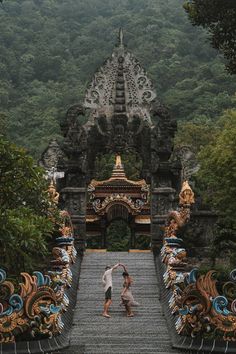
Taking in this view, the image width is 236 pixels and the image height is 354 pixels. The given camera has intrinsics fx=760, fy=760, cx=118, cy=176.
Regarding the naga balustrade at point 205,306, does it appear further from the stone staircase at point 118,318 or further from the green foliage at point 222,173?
the green foliage at point 222,173

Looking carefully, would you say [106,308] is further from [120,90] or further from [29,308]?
[120,90]

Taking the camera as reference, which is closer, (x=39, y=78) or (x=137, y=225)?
(x=137, y=225)

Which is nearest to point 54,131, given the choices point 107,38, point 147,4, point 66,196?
point 107,38

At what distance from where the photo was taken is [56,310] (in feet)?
40.0

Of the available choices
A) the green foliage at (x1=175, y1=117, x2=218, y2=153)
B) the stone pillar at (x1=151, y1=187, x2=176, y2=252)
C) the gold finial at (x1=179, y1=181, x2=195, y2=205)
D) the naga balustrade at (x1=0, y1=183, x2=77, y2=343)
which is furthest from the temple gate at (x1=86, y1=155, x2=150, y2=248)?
the green foliage at (x1=175, y1=117, x2=218, y2=153)

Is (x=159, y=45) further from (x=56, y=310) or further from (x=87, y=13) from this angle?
(x=56, y=310)

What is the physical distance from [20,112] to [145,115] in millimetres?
33530

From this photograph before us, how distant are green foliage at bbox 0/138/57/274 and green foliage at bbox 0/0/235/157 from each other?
3146cm

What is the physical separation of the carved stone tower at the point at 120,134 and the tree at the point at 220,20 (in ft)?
22.7

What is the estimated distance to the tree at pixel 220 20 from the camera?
44.5ft

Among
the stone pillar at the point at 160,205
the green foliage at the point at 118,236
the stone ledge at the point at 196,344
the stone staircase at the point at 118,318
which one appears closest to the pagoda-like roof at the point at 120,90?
the stone pillar at the point at 160,205

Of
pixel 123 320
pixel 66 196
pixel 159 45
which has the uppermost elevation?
pixel 159 45

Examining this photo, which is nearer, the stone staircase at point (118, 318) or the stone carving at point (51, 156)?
the stone staircase at point (118, 318)

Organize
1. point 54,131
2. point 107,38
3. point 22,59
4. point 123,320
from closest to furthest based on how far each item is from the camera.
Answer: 1. point 123,320
2. point 54,131
3. point 22,59
4. point 107,38
